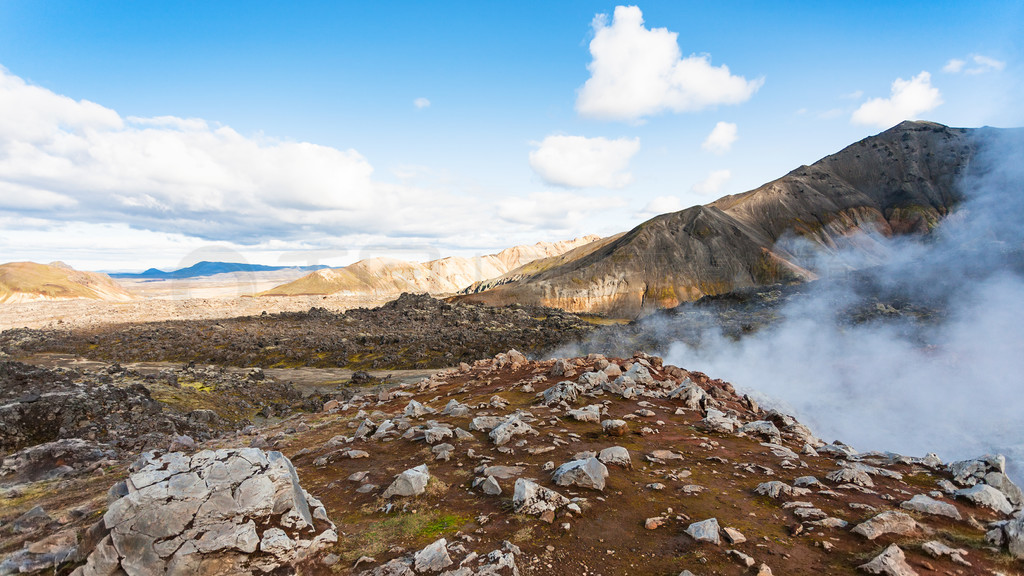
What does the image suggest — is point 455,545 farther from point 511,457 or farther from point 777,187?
point 777,187

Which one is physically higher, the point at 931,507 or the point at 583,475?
the point at 583,475

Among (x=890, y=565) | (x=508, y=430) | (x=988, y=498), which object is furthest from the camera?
(x=508, y=430)

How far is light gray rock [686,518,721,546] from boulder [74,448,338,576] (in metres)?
5.64

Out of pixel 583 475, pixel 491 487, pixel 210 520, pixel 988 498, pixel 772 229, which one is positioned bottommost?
pixel 988 498

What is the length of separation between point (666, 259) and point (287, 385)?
9654 centimetres

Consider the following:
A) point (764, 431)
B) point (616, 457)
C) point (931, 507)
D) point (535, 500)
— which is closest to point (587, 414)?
point (616, 457)

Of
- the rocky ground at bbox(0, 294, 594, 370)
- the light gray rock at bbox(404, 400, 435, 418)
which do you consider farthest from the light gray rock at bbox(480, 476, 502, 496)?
the rocky ground at bbox(0, 294, 594, 370)

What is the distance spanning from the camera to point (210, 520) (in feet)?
19.7

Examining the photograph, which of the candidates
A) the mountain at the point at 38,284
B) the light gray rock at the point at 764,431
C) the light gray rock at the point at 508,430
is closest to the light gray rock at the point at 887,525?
the light gray rock at the point at 764,431

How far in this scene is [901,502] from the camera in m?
7.62

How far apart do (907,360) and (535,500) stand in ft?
97.7

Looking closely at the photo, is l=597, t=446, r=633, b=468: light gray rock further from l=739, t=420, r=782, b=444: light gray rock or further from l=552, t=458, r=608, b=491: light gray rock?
l=739, t=420, r=782, b=444: light gray rock

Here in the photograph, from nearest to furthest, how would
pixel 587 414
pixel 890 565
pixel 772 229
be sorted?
pixel 890 565 < pixel 587 414 < pixel 772 229

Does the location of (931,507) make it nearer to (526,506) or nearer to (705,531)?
(705,531)
